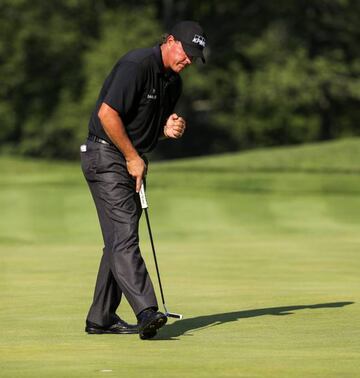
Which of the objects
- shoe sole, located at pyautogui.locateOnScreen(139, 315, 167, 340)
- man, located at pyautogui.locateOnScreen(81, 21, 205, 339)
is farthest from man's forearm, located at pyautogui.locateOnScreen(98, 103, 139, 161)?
shoe sole, located at pyautogui.locateOnScreen(139, 315, 167, 340)

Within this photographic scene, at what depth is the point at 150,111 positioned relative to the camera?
7.87 meters

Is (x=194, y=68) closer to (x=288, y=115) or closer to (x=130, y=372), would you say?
(x=288, y=115)

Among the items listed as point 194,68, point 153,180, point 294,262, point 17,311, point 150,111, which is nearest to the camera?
point 150,111

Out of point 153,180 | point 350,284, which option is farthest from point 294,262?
point 153,180

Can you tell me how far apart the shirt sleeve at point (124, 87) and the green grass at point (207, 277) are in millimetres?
1300

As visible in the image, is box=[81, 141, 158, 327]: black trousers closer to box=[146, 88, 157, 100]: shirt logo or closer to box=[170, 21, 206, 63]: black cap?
box=[146, 88, 157, 100]: shirt logo

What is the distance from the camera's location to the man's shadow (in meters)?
8.03

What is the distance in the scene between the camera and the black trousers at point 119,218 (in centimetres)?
785

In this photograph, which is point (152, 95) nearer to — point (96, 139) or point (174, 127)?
point (174, 127)

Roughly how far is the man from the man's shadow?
0.21 meters

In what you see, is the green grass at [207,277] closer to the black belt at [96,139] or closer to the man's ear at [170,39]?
the black belt at [96,139]

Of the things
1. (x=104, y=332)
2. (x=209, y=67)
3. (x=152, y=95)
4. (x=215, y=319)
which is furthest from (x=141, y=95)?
(x=209, y=67)

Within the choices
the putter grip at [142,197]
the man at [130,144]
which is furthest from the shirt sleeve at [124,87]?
the putter grip at [142,197]

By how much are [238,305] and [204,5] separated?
1657 inches
